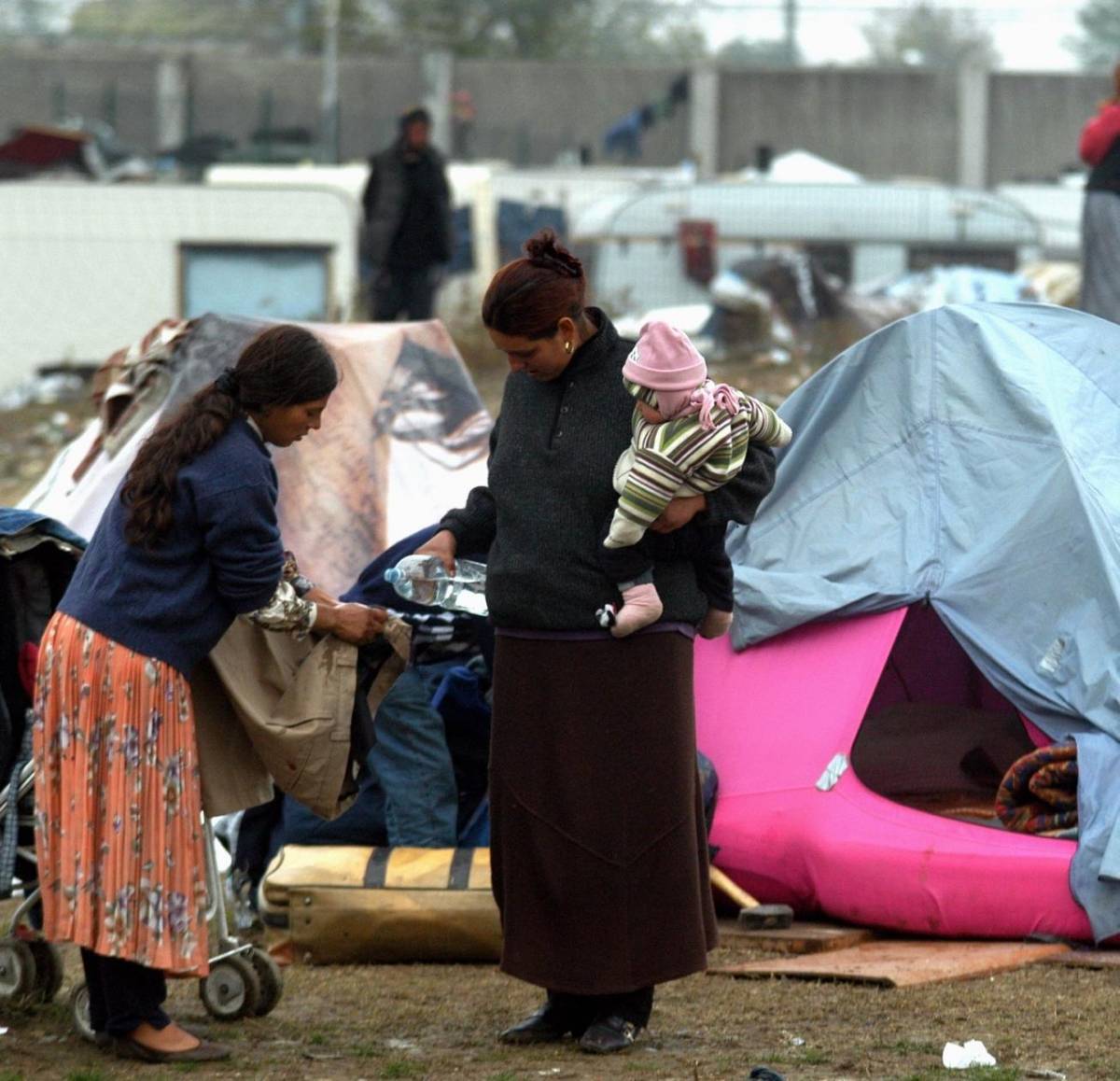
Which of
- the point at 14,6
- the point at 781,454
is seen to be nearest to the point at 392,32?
the point at 14,6

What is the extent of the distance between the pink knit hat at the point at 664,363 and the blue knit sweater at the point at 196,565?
0.74 meters

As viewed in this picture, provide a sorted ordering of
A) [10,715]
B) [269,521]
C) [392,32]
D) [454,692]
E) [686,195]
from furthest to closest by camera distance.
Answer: [392,32]
[686,195]
[454,692]
[10,715]
[269,521]

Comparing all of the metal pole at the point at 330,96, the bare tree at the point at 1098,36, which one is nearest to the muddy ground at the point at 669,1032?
the metal pole at the point at 330,96

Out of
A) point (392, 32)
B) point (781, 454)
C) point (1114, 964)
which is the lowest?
point (1114, 964)

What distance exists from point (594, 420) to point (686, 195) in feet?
45.5

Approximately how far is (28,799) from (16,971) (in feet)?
1.22

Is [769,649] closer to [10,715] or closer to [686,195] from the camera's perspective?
[10,715]

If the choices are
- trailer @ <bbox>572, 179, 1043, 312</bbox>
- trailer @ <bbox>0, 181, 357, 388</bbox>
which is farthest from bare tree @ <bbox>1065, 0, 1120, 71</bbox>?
trailer @ <bbox>0, 181, 357, 388</bbox>

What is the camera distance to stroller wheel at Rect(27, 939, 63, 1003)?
173 inches

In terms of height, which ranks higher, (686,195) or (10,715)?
(686,195)

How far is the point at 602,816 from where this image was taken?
154 inches

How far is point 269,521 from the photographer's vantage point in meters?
3.82

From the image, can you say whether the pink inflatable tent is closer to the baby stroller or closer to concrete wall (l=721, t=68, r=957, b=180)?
the baby stroller

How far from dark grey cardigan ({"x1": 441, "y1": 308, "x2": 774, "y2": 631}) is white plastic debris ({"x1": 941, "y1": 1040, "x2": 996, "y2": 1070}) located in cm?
99
